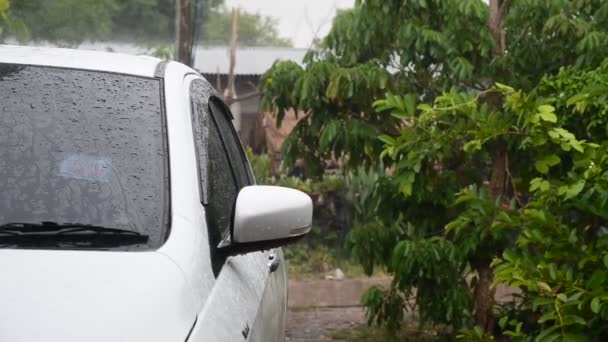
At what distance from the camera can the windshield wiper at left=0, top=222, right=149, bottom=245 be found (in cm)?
250

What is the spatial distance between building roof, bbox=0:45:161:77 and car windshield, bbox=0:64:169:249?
38 mm

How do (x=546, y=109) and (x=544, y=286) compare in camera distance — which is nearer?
(x=544, y=286)

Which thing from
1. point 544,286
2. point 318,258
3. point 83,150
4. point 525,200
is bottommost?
point 318,258

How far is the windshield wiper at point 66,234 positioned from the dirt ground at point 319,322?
484 centimetres

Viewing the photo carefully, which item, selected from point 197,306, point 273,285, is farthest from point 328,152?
point 197,306

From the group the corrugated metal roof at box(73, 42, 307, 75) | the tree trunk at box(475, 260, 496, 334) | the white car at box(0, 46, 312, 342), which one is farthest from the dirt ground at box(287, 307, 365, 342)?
the white car at box(0, 46, 312, 342)

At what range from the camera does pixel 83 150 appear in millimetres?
2854

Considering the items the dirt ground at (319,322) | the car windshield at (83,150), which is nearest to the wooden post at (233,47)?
the dirt ground at (319,322)

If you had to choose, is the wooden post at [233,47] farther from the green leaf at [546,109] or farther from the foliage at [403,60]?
the green leaf at [546,109]

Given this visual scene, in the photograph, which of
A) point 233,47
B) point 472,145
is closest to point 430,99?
point 472,145

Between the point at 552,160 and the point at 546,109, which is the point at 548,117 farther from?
the point at 552,160

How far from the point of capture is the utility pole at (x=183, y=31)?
919 centimetres

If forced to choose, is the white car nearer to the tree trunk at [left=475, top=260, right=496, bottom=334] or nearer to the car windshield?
the car windshield

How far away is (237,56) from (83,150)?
928 cm
